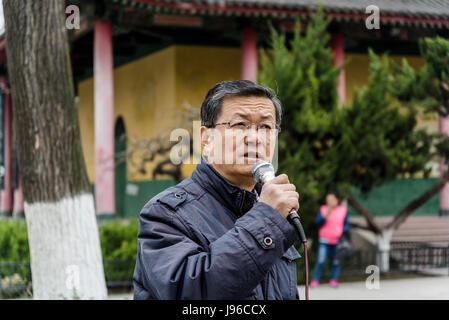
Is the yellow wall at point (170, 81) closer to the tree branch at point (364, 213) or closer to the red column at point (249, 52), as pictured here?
the red column at point (249, 52)

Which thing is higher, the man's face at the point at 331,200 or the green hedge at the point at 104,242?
the man's face at the point at 331,200

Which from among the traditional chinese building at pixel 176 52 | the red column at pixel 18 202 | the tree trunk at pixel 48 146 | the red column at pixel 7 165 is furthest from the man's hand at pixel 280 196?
the red column at pixel 7 165

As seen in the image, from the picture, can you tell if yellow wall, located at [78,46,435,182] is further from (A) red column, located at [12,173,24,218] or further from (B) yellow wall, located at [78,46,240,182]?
(A) red column, located at [12,173,24,218]

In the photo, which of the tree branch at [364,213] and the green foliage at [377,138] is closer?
the green foliage at [377,138]

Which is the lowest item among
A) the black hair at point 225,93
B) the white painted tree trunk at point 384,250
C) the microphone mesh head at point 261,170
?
the white painted tree trunk at point 384,250

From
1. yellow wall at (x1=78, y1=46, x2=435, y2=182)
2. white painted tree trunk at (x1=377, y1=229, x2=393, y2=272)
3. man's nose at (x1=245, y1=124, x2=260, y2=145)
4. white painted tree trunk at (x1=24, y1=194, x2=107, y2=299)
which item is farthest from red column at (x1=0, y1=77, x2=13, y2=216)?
man's nose at (x1=245, y1=124, x2=260, y2=145)

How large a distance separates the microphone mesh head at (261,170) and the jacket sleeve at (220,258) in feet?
0.36

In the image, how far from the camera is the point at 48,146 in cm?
587

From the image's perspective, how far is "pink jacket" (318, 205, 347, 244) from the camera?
31.3 feet

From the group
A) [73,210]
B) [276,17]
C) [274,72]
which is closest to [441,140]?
[274,72]

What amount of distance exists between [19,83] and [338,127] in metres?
5.33

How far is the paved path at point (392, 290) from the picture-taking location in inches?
345

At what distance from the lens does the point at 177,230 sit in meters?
1.89

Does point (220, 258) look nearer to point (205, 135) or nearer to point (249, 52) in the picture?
point (205, 135)
